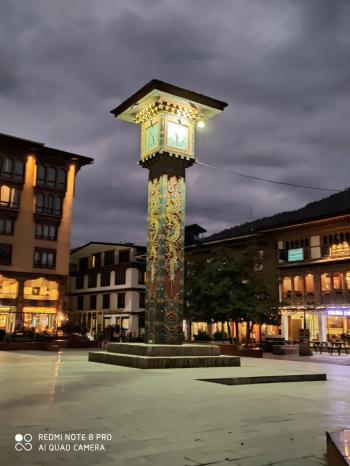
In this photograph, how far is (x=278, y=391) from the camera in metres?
10.0

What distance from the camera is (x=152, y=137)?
55.5ft

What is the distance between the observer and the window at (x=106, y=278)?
53219mm

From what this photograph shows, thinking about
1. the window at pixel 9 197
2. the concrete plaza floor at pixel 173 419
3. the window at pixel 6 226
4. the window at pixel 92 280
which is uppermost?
the window at pixel 9 197

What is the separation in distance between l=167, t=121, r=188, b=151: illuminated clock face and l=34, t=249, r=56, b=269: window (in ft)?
105

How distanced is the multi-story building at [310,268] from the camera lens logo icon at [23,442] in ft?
97.4

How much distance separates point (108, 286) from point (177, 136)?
125 ft

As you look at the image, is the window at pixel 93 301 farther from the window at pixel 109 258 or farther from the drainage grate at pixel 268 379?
the drainage grate at pixel 268 379

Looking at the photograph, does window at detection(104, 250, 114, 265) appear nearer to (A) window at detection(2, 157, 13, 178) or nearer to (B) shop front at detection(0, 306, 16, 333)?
(B) shop front at detection(0, 306, 16, 333)

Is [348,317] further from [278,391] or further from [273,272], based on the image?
[278,391]

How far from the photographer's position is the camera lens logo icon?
4968 mm

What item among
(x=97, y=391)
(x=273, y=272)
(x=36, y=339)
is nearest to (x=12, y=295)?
(x=36, y=339)

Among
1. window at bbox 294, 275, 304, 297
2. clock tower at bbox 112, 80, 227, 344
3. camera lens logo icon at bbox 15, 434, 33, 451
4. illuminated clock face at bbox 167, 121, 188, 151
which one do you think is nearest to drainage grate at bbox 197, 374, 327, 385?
clock tower at bbox 112, 80, 227, 344

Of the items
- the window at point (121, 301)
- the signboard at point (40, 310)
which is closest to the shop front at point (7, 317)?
the signboard at point (40, 310)

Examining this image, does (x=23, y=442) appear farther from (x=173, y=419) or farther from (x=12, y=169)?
(x=12, y=169)
